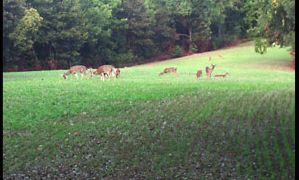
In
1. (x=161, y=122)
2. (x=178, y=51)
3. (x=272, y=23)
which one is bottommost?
(x=161, y=122)

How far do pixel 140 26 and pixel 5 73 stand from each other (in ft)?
4.94

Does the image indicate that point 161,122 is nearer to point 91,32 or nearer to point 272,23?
point 91,32

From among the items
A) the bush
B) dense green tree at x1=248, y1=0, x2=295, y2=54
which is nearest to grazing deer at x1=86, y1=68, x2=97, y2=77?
the bush

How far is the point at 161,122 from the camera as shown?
5.20 metres

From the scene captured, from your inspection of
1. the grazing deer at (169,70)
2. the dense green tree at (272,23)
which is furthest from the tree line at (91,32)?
the dense green tree at (272,23)

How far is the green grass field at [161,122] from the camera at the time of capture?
15.2 ft

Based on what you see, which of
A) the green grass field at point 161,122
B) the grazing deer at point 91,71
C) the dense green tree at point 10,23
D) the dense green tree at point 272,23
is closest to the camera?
the dense green tree at point 272,23

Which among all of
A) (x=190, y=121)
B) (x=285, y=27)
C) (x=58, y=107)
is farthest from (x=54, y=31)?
(x=285, y=27)

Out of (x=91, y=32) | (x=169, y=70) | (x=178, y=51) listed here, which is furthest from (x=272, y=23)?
(x=91, y=32)

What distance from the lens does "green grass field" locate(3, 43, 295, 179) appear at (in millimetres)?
4645

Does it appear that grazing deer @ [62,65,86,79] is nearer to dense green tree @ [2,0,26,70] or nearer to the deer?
the deer

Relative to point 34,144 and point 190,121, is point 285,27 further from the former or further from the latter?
point 34,144

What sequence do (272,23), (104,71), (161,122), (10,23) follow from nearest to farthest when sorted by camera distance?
(272,23) → (161,122) → (104,71) → (10,23)

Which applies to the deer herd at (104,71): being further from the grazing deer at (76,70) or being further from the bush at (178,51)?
the bush at (178,51)
